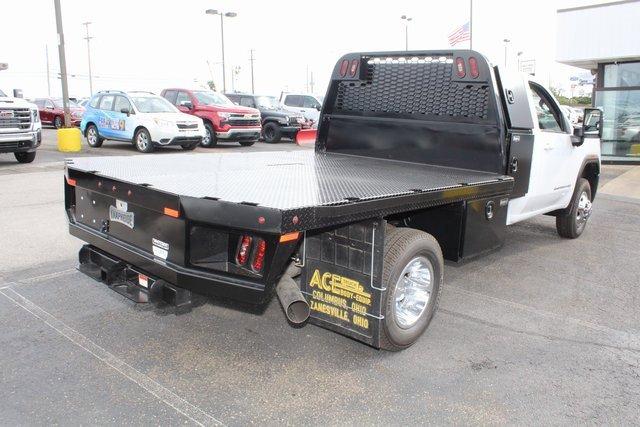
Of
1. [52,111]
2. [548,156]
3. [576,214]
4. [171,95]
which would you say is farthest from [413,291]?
[52,111]

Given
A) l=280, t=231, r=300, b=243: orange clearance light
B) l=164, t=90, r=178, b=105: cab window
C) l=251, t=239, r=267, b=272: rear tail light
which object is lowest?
l=251, t=239, r=267, b=272: rear tail light

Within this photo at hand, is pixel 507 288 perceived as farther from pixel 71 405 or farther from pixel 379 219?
pixel 71 405

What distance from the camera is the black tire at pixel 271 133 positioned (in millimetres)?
22672

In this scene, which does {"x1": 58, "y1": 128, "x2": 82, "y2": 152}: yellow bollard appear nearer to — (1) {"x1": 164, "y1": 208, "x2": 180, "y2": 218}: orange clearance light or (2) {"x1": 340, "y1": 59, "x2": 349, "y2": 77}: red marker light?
(2) {"x1": 340, "y1": 59, "x2": 349, "y2": 77}: red marker light

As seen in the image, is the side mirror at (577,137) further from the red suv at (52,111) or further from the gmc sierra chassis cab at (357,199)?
the red suv at (52,111)

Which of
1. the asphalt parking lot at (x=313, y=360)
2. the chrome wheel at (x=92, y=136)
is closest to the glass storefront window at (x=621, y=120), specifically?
the asphalt parking lot at (x=313, y=360)

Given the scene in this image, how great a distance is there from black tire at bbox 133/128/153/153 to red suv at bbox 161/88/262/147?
9.20 ft

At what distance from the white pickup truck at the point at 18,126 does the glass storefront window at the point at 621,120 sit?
48.5ft

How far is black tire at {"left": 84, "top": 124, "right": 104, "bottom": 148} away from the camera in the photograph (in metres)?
18.3

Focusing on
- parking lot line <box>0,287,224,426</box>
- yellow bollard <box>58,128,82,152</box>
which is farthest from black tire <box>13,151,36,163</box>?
parking lot line <box>0,287,224,426</box>

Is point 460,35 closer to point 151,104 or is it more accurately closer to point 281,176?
point 151,104

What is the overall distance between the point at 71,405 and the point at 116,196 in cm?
125

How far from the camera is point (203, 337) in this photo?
4.05 metres

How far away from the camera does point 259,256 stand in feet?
10.3
